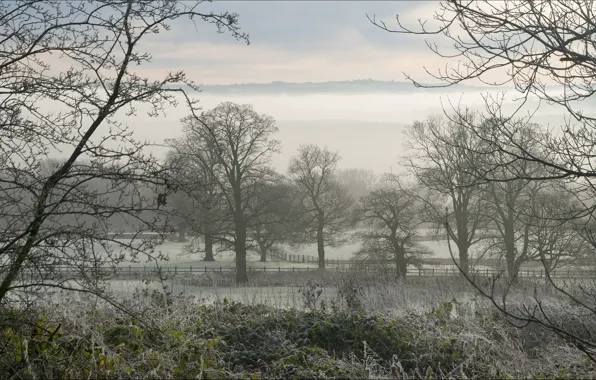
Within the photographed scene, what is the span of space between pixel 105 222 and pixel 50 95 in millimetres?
1318

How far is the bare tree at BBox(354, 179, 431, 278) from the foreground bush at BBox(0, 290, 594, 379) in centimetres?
1633

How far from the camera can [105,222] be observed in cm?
536

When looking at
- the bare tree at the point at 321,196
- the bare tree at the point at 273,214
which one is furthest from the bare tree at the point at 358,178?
the bare tree at the point at 273,214

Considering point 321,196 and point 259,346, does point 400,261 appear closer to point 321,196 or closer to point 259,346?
point 321,196

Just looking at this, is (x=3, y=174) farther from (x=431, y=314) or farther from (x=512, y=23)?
(x=431, y=314)

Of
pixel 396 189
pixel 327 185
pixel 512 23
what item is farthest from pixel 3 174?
pixel 327 185

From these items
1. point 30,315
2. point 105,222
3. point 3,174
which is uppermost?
point 3,174

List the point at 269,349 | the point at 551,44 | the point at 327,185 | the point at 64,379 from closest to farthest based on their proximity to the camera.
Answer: the point at 551,44, the point at 64,379, the point at 269,349, the point at 327,185

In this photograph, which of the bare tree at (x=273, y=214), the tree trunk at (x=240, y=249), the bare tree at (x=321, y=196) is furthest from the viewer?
the bare tree at (x=321, y=196)

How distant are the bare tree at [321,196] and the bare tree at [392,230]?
13.3 feet

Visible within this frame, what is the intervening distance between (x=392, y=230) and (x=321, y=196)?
22.6 feet

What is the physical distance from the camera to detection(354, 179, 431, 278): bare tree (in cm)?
2562

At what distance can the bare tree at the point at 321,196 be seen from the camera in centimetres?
3066

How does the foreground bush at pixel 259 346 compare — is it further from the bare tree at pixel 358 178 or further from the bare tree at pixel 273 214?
the bare tree at pixel 358 178
